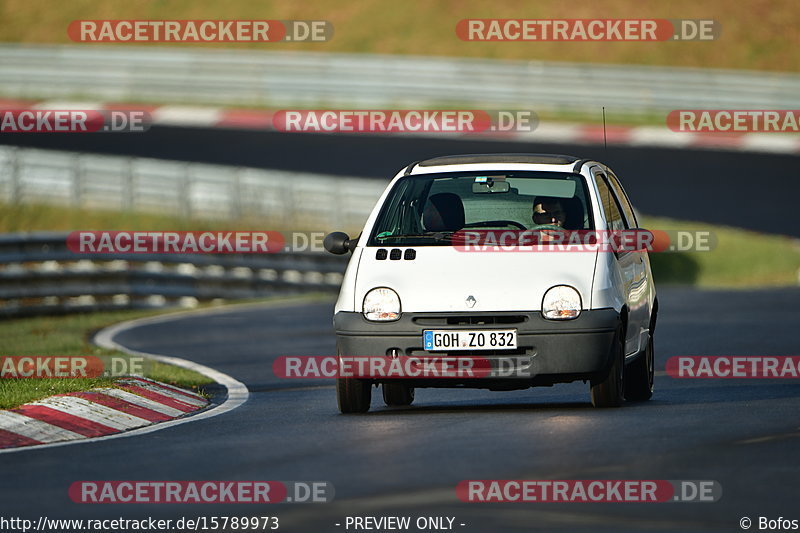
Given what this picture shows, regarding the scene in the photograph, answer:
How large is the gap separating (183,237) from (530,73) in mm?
14595

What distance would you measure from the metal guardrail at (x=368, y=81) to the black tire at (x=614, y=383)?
26676 millimetres

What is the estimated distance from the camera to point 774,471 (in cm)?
792

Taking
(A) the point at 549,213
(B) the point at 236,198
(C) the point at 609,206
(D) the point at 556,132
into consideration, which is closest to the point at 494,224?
(A) the point at 549,213

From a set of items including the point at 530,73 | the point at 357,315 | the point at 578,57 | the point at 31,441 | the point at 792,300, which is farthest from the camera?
the point at 578,57

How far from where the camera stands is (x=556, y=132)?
35625 mm

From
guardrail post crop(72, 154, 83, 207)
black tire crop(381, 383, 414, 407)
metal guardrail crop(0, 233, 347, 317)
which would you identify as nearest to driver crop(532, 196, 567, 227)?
black tire crop(381, 383, 414, 407)

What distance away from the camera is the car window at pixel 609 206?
1152cm

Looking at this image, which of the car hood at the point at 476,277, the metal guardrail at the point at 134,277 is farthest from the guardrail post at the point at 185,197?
the car hood at the point at 476,277

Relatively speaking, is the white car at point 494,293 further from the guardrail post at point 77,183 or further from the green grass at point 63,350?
the guardrail post at point 77,183

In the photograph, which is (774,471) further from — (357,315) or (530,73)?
(530,73)

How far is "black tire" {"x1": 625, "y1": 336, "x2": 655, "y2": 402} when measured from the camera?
1169cm

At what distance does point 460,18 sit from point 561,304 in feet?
167

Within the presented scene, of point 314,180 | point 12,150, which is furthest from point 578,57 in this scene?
point 12,150

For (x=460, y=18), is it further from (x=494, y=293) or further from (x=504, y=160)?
(x=494, y=293)
